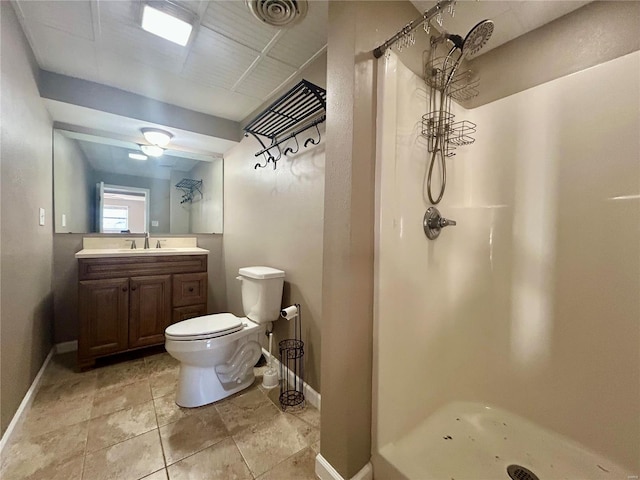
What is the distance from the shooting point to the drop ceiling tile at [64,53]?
1502 millimetres

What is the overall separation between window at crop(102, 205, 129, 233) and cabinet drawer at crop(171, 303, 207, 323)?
998 mm

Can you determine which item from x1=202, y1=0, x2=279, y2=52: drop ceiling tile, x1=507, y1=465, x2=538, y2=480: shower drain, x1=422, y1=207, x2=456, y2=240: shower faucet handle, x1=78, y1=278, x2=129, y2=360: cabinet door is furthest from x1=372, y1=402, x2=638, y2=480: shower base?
x1=202, y1=0, x2=279, y2=52: drop ceiling tile

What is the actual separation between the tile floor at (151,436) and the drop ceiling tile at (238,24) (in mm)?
2179

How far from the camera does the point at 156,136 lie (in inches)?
91.5

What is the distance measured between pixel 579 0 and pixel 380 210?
132cm

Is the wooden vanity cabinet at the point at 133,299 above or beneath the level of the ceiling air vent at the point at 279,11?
beneath

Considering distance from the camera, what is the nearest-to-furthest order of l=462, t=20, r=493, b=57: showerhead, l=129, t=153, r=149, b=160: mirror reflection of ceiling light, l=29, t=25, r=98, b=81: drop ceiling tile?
1. l=462, t=20, r=493, b=57: showerhead
2. l=29, t=25, r=98, b=81: drop ceiling tile
3. l=129, t=153, r=149, b=160: mirror reflection of ceiling light

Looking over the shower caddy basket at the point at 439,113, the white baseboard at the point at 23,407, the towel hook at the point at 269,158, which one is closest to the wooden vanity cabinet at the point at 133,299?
the white baseboard at the point at 23,407

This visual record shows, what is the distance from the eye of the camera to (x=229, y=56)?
1.67 meters

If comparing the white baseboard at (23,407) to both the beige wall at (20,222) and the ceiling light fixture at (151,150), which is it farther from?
the ceiling light fixture at (151,150)

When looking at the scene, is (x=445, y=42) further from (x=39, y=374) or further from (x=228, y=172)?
(x=39, y=374)

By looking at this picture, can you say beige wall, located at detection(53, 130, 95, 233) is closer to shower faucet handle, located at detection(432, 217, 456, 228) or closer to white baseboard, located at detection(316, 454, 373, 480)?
white baseboard, located at detection(316, 454, 373, 480)

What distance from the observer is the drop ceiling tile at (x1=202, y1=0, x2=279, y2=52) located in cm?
131

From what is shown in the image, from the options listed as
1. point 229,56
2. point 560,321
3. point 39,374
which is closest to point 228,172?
point 229,56
